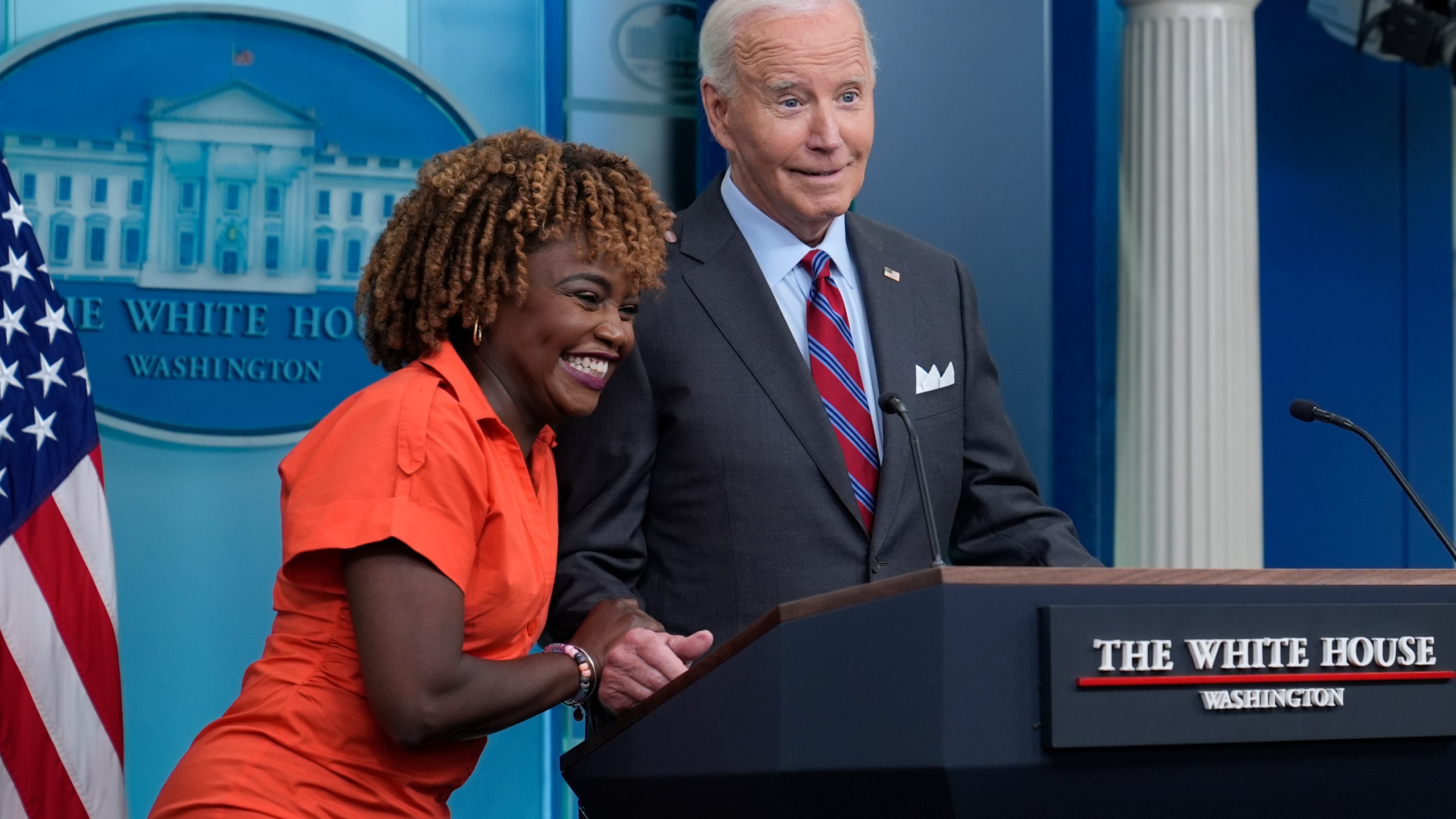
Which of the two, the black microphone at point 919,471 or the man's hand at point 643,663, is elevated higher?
the black microphone at point 919,471

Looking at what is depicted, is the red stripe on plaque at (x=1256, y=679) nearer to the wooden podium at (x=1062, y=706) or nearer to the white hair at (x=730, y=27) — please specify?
the wooden podium at (x=1062, y=706)

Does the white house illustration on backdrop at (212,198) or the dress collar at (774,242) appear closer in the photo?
the dress collar at (774,242)

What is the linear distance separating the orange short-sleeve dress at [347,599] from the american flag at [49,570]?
1025 mm

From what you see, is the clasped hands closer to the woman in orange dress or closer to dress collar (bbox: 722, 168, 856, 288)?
the woman in orange dress

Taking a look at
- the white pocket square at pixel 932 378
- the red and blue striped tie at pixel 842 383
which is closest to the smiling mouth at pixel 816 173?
the red and blue striped tie at pixel 842 383

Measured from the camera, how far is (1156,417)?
3.84m

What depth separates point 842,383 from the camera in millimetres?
1899

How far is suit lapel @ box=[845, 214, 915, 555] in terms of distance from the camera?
1816mm

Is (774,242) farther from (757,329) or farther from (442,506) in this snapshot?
(442,506)

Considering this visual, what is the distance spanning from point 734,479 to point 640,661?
1.21 feet

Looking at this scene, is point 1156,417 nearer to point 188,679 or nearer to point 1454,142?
point 1454,142

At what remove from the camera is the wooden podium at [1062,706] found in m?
1.16

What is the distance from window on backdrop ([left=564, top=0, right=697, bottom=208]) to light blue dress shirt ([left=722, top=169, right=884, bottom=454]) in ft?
4.51

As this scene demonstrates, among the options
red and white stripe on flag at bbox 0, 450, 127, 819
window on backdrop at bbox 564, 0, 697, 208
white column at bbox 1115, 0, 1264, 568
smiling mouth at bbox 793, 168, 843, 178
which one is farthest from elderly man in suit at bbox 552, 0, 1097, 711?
white column at bbox 1115, 0, 1264, 568
